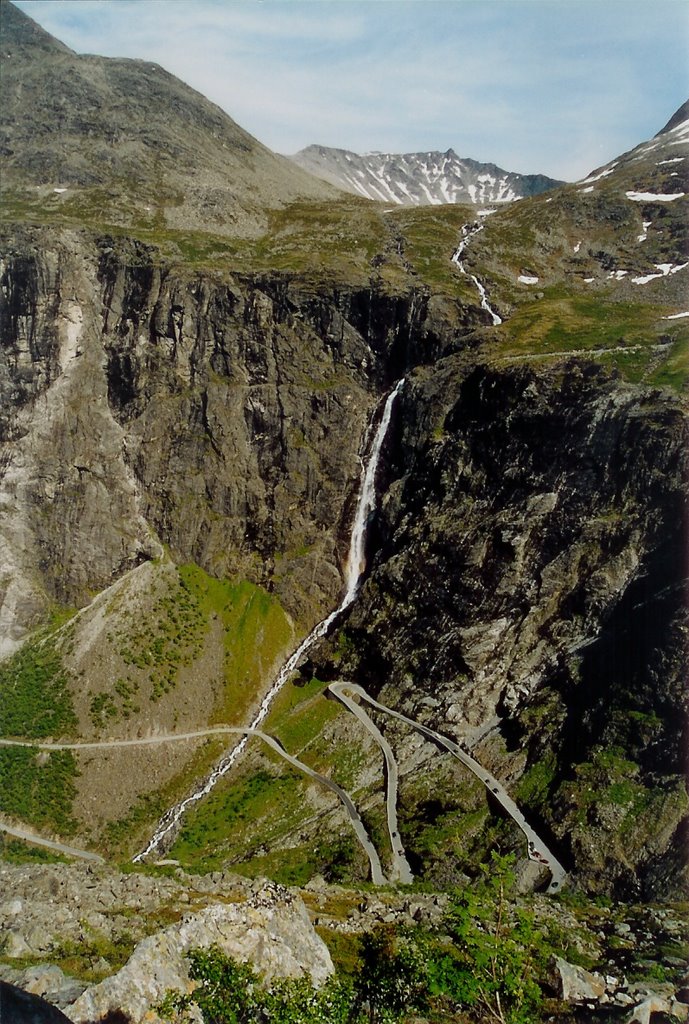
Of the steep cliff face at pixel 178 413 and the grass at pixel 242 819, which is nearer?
the grass at pixel 242 819

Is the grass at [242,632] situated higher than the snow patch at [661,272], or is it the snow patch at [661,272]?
the snow patch at [661,272]

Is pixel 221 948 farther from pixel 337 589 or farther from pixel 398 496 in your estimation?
pixel 398 496

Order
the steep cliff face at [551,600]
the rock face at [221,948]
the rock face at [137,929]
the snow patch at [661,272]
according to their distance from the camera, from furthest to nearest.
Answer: the snow patch at [661,272] → the steep cliff face at [551,600] → the rock face at [137,929] → the rock face at [221,948]

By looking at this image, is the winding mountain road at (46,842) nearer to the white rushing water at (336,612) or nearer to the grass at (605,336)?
the white rushing water at (336,612)

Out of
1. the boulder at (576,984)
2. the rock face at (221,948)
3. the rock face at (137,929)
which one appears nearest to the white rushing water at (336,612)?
the rock face at (137,929)

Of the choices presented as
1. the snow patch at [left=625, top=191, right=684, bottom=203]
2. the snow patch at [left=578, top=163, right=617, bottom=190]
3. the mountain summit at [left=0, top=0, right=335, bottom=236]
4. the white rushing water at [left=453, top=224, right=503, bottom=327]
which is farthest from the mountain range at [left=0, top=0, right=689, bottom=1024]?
the snow patch at [left=578, top=163, right=617, bottom=190]

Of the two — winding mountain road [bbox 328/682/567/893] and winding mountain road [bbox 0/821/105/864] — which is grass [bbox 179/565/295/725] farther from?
winding mountain road [bbox 0/821/105/864]
